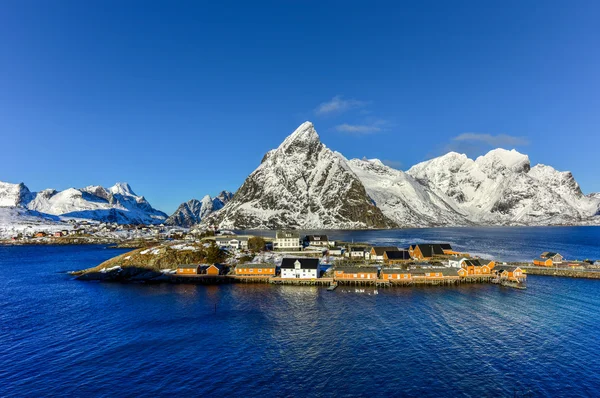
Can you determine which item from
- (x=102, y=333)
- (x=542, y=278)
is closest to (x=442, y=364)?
→ (x=102, y=333)

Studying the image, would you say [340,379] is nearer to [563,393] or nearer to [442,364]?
[442,364]

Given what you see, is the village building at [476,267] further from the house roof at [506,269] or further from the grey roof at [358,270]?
the grey roof at [358,270]

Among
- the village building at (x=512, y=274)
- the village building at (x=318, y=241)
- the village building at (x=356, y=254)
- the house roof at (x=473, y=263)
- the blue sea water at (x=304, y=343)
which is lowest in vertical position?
the blue sea water at (x=304, y=343)

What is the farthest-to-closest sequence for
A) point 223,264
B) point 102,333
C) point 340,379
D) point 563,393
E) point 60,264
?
point 60,264 → point 223,264 → point 102,333 → point 340,379 → point 563,393

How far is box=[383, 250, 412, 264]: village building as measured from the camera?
332 feet

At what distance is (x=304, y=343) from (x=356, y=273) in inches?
1553

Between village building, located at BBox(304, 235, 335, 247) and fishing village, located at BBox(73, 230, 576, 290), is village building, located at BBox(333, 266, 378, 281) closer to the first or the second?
fishing village, located at BBox(73, 230, 576, 290)

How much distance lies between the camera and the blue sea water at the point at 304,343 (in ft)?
111

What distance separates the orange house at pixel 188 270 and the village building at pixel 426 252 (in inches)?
2631

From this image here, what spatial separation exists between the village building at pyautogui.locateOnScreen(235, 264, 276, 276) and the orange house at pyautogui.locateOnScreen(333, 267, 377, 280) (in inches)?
646

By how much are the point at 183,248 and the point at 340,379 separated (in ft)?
263

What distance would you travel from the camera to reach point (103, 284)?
Answer: 8431 cm

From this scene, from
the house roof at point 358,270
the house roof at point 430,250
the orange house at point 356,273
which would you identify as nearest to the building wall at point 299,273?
the orange house at point 356,273

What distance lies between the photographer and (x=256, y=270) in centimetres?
8750
